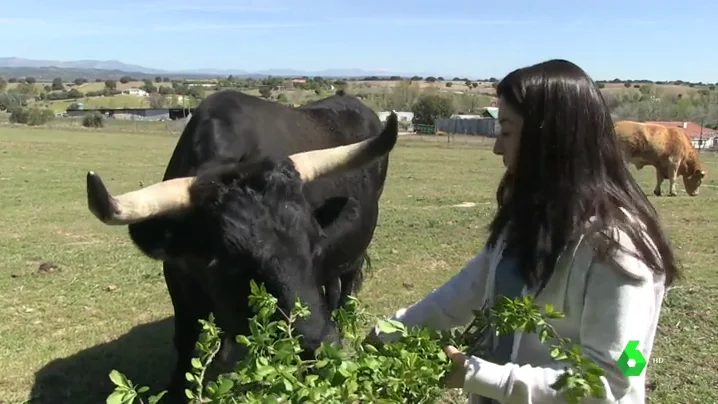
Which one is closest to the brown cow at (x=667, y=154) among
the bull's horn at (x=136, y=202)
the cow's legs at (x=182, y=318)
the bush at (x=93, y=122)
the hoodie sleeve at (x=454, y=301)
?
the cow's legs at (x=182, y=318)

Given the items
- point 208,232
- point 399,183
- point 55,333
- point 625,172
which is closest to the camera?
point 625,172

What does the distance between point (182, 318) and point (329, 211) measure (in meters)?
1.40

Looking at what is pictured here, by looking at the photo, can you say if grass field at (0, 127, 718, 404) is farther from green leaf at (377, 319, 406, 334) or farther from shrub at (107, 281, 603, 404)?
green leaf at (377, 319, 406, 334)

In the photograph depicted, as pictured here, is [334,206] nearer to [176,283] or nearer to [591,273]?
[176,283]

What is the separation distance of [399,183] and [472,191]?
2.36 m

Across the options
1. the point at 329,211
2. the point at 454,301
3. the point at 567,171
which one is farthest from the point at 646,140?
the point at 567,171

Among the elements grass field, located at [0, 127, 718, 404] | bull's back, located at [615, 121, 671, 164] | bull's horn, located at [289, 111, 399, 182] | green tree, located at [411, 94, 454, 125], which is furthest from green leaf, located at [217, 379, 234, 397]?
green tree, located at [411, 94, 454, 125]

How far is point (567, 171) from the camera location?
2.35 meters

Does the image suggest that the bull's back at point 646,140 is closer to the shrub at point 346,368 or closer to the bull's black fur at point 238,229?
the bull's black fur at point 238,229

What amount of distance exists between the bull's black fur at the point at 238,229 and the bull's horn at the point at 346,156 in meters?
0.13

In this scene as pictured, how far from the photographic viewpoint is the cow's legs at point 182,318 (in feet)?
15.0

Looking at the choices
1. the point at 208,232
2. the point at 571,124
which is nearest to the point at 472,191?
the point at 208,232

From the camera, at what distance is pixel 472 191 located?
17375 mm

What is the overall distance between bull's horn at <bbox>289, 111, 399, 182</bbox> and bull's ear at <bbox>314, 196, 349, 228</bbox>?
0.18m
